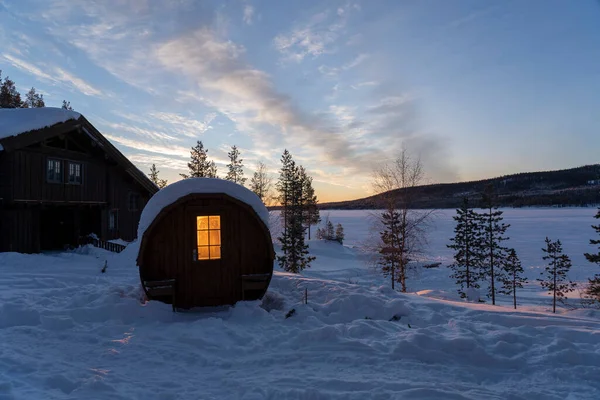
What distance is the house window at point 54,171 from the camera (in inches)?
719

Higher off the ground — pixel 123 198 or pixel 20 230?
pixel 123 198

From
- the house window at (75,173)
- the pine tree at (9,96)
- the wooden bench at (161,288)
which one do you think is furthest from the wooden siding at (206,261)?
the pine tree at (9,96)

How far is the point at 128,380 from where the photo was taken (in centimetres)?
512

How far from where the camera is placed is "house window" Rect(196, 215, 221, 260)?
938 centimetres

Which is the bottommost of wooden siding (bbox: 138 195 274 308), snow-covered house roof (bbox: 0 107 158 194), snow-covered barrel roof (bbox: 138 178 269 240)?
wooden siding (bbox: 138 195 274 308)

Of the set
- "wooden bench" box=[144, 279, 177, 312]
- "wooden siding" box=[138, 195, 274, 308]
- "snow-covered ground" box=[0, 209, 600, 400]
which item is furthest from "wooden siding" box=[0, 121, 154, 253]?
"wooden bench" box=[144, 279, 177, 312]

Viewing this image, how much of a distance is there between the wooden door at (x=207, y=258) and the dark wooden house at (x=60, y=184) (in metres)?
13.4

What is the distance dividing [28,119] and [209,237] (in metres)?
15.2

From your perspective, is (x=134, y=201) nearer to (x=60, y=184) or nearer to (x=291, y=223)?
(x=60, y=184)

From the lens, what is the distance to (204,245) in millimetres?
9398

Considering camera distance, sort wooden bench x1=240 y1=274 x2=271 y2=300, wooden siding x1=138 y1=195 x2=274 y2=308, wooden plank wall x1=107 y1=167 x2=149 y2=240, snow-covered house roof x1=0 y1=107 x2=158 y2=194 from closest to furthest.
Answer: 1. wooden siding x1=138 y1=195 x2=274 y2=308
2. wooden bench x1=240 y1=274 x2=271 y2=300
3. snow-covered house roof x1=0 y1=107 x2=158 y2=194
4. wooden plank wall x1=107 y1=167 x2=149 y2=240

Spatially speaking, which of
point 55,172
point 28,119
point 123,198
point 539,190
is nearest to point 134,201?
point 123,198

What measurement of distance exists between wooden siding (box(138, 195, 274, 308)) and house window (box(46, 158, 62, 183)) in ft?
46.1

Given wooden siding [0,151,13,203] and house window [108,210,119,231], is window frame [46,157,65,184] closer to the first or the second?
wooden siding [0,151,13,203]
